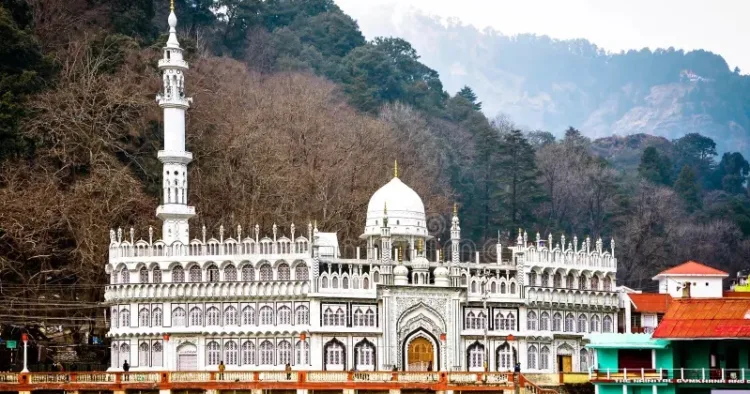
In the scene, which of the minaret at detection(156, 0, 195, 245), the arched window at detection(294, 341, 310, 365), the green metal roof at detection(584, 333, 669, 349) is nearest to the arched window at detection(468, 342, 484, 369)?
the green metal roof at detection(584, 333, 669, 349)

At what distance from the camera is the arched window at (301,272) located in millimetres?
73312

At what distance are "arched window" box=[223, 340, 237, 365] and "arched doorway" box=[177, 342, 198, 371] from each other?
1.47 meters

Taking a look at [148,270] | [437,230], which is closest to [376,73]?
[437,230]

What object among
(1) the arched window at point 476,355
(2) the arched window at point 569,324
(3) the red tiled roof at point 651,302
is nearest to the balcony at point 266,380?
(1) the arched window at point 476,355

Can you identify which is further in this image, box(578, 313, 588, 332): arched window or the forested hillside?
the forested hillside

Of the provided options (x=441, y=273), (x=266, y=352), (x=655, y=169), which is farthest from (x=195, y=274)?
(x=655, y=169)

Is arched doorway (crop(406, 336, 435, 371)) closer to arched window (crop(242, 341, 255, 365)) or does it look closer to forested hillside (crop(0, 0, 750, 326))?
arched window (crop(242, 341, 255, 365))

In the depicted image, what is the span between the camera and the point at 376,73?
14800 centimetres

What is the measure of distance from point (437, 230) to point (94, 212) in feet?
106

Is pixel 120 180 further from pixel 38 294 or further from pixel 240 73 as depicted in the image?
pixel 240 73

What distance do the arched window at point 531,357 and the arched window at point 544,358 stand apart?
357 mm

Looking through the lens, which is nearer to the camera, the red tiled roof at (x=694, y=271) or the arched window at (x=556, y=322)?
the arched window at (x=556, y=322)

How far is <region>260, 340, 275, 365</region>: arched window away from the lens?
7312 cm

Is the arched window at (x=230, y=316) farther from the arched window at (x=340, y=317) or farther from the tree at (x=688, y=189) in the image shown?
the tree at (x=688, y=189)
